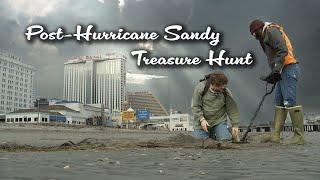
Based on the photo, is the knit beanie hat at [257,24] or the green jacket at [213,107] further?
the knit beanie hat at [257,24]

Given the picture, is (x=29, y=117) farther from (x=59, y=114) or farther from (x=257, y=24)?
(x=257, y=24)

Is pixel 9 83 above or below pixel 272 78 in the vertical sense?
above

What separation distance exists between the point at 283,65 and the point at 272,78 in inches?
14.5

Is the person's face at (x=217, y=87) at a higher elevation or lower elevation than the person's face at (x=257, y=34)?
lower

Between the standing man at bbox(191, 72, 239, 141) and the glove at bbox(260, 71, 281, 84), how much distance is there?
851 millimetres

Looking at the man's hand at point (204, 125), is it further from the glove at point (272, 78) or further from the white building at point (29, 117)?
the white building at point (29, 117)

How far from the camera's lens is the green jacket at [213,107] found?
1034 centimetres

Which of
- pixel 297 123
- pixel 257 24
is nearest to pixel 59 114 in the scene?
pixel 257 24

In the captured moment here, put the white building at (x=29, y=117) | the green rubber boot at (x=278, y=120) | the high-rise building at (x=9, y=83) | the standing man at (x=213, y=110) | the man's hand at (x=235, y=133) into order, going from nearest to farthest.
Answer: the standing man at (x=213, y=110), the man's hand at (x=235, y=133), the green rubber boot at (x=278, y=120), the white building at (x=29, y=117), the high-rise building at (x=9, y=83)

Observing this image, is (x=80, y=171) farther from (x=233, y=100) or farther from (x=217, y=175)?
(x=233, y=100)

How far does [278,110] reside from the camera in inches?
431

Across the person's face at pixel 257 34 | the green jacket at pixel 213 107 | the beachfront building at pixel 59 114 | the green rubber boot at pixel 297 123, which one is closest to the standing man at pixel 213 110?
the green jacket at pixel 213 107

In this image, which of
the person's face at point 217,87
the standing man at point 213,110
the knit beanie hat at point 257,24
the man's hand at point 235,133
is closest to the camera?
the person's face at point 217,87

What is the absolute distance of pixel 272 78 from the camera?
1028cm
